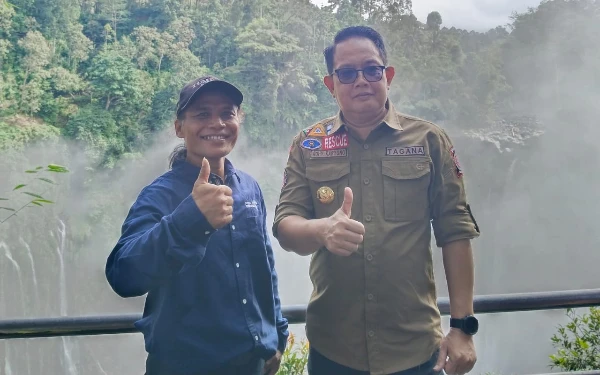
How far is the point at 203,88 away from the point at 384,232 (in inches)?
24.5

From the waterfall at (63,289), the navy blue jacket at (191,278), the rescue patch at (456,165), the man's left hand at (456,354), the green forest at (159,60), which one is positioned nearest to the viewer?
the navy blue jacket at (191,278)

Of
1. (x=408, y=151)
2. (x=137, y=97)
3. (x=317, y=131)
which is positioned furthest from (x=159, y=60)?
(x=408, y=151)

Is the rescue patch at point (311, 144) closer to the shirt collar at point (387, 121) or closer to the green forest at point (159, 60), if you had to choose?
the shirt collar at point (387, 121)

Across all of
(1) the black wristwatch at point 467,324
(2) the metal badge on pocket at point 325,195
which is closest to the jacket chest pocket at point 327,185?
(2) the metal badge on pocket at point 325,195

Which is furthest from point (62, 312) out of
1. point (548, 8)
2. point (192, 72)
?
point (548, 8)

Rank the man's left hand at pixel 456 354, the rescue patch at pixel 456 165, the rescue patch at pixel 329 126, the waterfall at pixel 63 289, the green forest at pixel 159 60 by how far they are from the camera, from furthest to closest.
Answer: the waterfall at pixel 63 289, the green forest at pixel 159 60, the rescue patch at pixel 329 126, the rescue patch at pixel 456 165, the man's left hand at pixel 456 354

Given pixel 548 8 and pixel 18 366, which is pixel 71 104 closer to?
pixel 18 366

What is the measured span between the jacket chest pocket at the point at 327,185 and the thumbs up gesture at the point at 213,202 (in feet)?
1.32

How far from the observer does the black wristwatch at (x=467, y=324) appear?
135 centimetres

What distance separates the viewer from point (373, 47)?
148 cm

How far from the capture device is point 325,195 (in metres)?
1.46

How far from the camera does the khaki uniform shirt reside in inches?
54.2

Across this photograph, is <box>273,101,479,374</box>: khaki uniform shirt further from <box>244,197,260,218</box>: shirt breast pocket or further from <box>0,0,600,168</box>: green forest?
<box>0,0,600,168</box>: green forest

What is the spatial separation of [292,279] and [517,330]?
6.81 m
